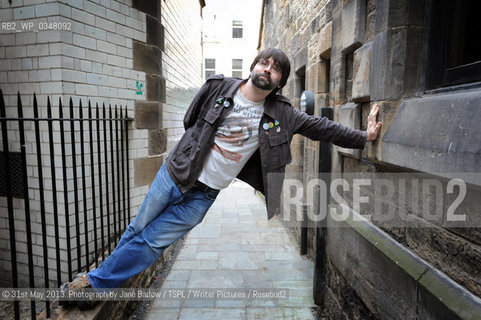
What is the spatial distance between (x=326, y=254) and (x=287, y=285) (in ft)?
2.40

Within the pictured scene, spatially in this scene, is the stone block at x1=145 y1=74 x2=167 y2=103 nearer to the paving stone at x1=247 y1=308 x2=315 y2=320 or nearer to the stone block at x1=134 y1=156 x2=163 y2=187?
the stone block at x1=134 y1=156 x2=163 y2=187

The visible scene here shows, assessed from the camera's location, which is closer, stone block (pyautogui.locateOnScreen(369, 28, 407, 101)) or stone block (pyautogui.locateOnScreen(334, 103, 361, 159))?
stone block (pyautogui.locateOnScreen(369, 28, 407, 101))

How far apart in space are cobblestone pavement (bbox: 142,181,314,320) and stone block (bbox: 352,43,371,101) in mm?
2260

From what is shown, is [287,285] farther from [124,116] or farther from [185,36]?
[185,36]

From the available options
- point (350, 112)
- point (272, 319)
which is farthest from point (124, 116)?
point (272, 319)

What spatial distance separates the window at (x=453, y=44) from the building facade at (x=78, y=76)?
2.54 meters

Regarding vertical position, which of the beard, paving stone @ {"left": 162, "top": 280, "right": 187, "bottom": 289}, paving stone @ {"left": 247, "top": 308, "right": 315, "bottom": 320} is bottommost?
paving stone @ {"left": 247, "top": 308, "right": 315, "bottom": 320}

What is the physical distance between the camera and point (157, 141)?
4.21 metres

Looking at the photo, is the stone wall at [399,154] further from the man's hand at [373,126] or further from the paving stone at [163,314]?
the paving stone at [163,314]

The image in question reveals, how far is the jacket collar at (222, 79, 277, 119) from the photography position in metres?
2.43

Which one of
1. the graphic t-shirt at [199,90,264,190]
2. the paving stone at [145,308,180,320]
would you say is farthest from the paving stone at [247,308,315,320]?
the graphic t-shirt at [199,90,264,190]

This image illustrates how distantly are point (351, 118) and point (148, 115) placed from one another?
2.45 metres

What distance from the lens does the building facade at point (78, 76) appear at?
3010 mm

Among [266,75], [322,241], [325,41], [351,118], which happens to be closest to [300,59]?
[325,41]
